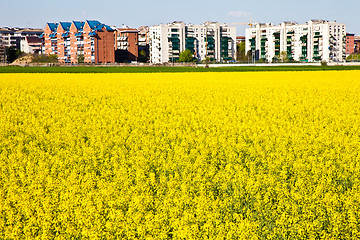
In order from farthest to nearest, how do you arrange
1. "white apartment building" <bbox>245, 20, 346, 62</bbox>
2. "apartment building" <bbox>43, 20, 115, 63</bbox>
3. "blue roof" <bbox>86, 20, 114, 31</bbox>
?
"white apartment building" <bbox>245, 20, 346, 62</bbox>, "blue roof" <bbox>86, 20, 114, 31</bbox>, "apartment building" <bbox>43, 20, 115, 63</bbox>

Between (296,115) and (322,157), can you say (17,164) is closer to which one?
(322,157)

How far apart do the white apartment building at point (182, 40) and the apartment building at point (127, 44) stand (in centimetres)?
700

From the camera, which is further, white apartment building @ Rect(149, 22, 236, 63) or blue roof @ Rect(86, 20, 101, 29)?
white apartment building @ Rect(149, 22, 236, 63)

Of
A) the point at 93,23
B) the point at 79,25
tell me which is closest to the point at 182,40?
the point at 93,23

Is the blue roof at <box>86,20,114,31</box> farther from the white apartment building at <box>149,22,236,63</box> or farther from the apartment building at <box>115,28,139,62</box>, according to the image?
the white apartment building at <box>149,22,236,63</box>

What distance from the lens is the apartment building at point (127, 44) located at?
613ft

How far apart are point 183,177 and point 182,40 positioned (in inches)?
7200

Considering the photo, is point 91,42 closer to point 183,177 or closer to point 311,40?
point 311,40

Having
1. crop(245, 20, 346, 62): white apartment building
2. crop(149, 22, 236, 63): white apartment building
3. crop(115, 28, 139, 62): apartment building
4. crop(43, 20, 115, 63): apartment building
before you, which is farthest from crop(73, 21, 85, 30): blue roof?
crop(245, 20, 346, 62): white apartment building

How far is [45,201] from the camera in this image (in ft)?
21.9

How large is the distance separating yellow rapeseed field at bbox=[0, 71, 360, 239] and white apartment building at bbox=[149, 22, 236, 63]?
17278 cm

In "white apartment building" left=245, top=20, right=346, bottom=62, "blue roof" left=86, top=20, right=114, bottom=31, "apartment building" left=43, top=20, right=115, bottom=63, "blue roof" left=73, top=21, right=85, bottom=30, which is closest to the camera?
"apartment building" left=43, top=20, right=115, bottom=63

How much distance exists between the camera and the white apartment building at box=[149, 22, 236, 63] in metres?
187

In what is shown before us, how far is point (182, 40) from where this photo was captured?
18838 cm
